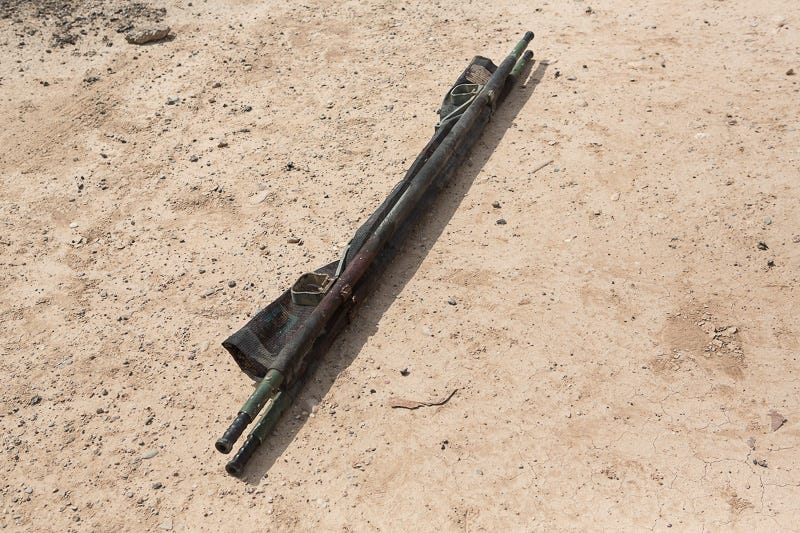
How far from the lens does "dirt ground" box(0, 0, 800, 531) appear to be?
3633 millimetres

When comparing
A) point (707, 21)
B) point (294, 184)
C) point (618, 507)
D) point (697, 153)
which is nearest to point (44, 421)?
point (294, 184)

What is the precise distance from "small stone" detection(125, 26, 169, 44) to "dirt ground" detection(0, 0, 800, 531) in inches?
7.5

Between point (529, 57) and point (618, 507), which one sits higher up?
point (529, 57)

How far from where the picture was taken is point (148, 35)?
767 centimetres

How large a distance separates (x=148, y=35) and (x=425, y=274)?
4895 millimetres

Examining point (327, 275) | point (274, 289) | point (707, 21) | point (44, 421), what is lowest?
point (44, 421)

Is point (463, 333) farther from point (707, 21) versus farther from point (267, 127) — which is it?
point (707, 21)

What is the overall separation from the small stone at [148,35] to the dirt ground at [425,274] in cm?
19

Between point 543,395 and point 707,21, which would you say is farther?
point 707,21

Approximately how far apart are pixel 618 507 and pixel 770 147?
3.35m

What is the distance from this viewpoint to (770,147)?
5.33 metres

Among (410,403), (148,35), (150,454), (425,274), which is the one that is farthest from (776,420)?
(148,35)

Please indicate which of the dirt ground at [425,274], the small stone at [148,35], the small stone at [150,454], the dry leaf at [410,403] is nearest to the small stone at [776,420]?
the dirt ground at [425,274]

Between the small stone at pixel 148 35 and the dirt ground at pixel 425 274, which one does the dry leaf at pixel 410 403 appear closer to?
the dirt ground at pixel 425 274
